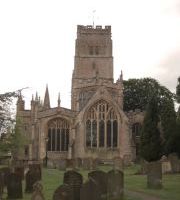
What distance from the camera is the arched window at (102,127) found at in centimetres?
6078

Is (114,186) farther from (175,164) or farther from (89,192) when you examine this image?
(175,164)

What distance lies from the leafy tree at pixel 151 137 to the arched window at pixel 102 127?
705 inches

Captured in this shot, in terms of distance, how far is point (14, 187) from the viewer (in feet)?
64.2

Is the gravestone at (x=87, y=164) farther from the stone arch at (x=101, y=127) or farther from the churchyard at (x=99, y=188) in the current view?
the churchyard at (x=99, y=188)

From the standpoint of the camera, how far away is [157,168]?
A: 2317 cm

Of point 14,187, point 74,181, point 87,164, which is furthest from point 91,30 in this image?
point 74,181

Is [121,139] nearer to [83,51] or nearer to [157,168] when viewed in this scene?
[83,51]

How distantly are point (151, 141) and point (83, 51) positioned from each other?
4305 centimetres

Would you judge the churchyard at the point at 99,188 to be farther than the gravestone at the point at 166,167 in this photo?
No

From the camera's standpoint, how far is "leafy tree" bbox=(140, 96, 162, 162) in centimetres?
4159

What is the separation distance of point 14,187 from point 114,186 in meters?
3.76

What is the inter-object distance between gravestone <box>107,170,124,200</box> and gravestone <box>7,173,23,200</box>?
340 cm

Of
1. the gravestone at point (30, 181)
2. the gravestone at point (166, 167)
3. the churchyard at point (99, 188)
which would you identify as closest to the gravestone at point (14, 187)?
the churchyard at point (99, 188)

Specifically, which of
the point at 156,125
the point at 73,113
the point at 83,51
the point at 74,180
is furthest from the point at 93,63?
the point at 74,180
